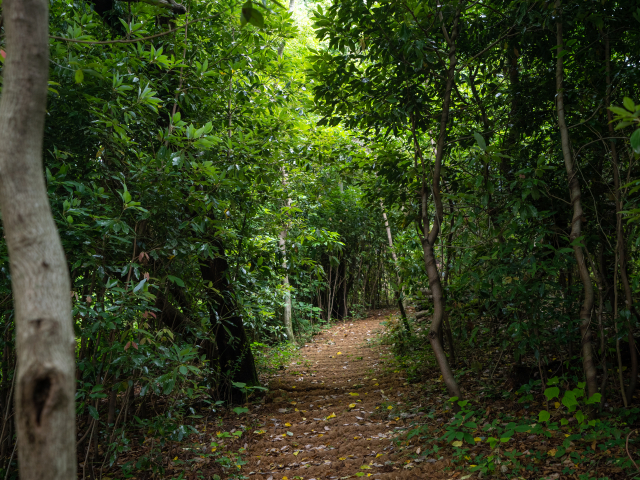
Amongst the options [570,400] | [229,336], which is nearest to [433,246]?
[570,400]

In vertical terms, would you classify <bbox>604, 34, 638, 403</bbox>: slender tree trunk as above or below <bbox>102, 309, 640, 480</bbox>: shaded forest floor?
above

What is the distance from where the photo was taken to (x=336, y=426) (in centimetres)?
468

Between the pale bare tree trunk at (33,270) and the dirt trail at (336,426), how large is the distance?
295cm

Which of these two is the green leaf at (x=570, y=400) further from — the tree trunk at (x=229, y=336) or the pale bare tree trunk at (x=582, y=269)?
the tree trunk at (x=229, y=336)

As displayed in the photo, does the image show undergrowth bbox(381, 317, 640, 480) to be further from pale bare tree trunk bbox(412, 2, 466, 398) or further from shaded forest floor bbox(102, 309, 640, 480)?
pale bare tree trunk bbox(412, 2, 466, 398)

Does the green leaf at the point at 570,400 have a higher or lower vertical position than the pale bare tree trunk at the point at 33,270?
lower

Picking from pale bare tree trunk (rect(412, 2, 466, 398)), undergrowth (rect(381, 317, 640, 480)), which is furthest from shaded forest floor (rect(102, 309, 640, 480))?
pale bare tree trunk (rect(412, 2, 466, 398))

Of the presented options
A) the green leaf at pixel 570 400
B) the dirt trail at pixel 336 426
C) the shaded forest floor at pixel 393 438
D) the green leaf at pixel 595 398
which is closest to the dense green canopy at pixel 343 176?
the green leaf at pixel 595 398

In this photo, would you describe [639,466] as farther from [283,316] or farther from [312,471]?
[283,316]

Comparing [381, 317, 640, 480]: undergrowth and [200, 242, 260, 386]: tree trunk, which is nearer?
[381, 317, 640, 480]: undergrowth

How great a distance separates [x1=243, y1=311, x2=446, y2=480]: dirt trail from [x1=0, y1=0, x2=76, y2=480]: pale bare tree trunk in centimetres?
295

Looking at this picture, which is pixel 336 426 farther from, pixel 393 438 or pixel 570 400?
pixel 570 400

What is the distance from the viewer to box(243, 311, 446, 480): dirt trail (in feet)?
11.7

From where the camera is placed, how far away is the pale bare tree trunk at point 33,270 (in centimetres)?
91
